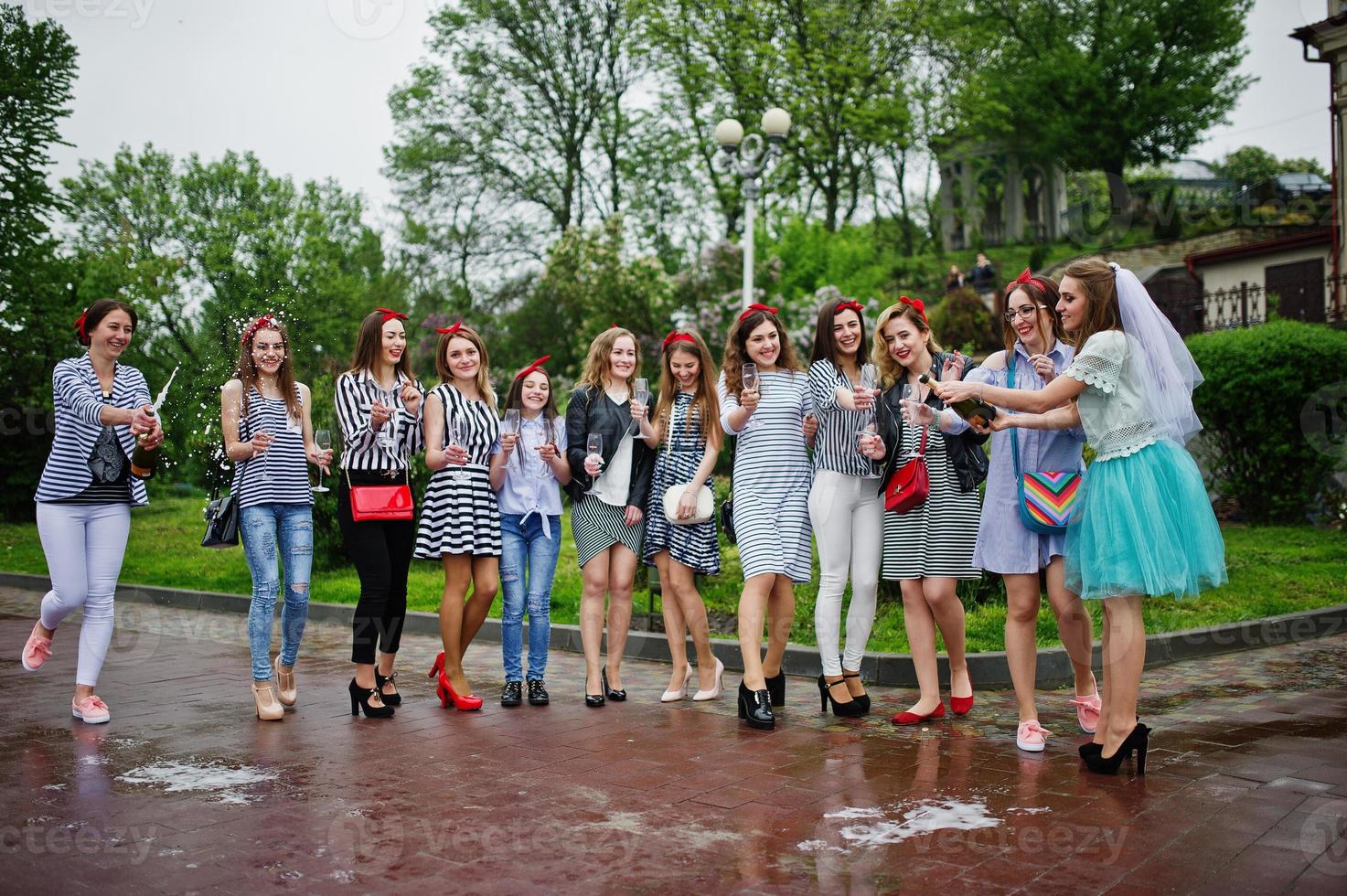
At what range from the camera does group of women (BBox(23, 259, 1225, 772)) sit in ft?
18.7

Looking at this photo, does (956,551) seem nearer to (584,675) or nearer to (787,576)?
(787,576)

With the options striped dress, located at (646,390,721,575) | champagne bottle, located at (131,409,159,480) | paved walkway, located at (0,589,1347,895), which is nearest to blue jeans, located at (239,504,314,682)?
paved walkway, located at (0,589,1347,895)

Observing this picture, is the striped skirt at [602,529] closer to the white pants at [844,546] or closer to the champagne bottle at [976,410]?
the white pants at [844,546]

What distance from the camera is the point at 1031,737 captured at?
5.35 m

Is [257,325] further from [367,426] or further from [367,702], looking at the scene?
[367,702]

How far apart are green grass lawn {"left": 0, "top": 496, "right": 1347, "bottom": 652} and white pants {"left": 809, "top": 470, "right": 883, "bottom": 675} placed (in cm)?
154

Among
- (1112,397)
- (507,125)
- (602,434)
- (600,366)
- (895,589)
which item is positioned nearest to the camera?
(1112,397)

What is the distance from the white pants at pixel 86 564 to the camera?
19.9 ft

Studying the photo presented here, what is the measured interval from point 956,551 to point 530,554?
2404mm

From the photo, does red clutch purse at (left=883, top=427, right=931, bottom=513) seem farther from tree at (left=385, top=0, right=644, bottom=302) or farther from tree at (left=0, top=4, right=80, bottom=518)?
tree at (left=385, top=0, right=644, bottom=302)

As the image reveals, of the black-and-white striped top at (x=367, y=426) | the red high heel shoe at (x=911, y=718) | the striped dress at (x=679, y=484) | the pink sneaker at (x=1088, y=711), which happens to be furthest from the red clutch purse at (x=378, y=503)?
the pink sneaker at (x=1088, y=711)

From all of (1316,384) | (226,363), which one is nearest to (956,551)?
(226,363)

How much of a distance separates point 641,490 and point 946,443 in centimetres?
175

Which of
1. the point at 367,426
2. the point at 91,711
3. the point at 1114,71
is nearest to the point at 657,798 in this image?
the point at 367,426
